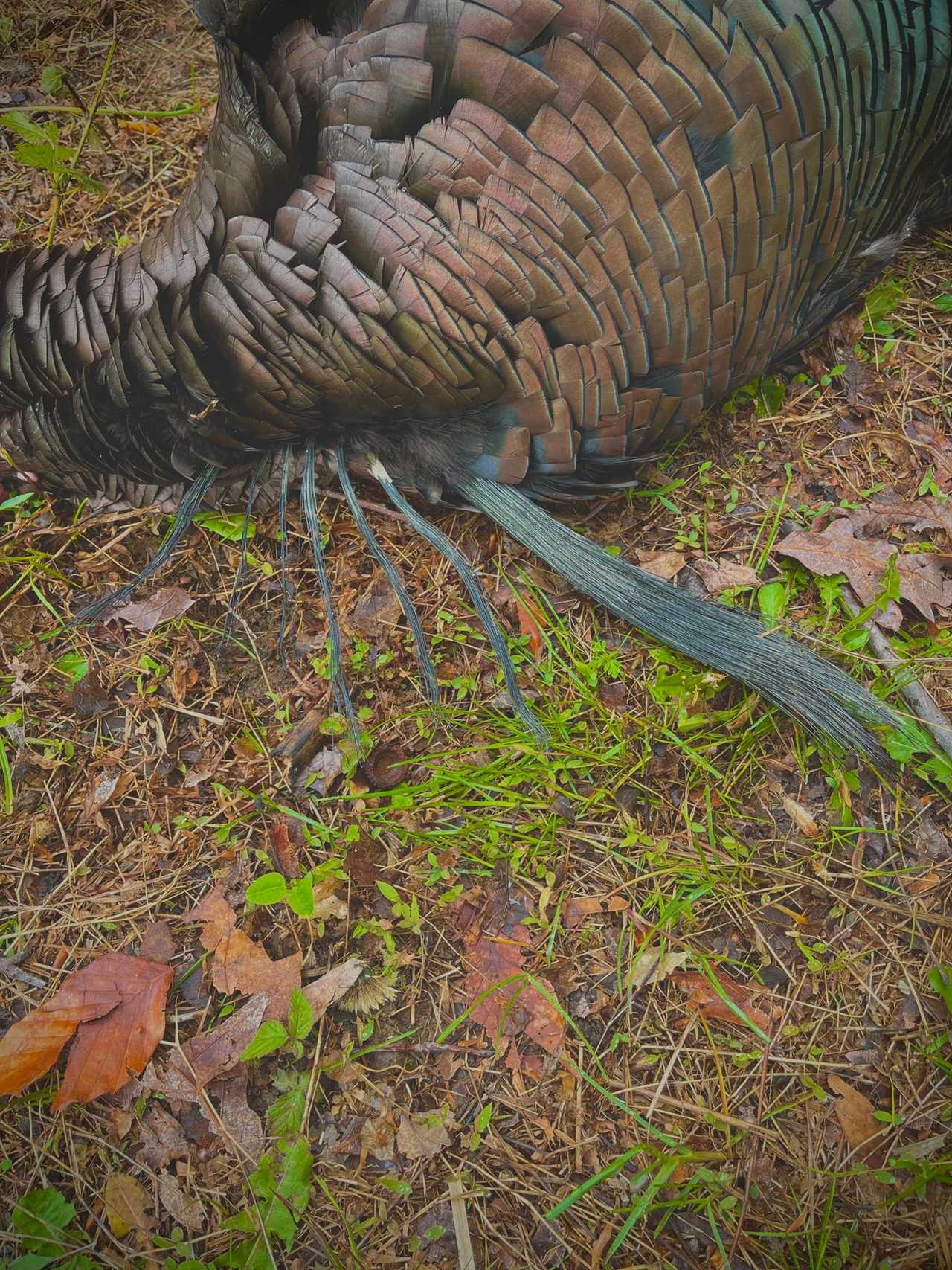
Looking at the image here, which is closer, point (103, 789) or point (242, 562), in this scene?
point (103, 789)

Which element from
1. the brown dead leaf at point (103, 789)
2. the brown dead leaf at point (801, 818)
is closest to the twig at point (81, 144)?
the brown dead leaf at point (103, 789)

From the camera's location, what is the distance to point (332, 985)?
1578mm

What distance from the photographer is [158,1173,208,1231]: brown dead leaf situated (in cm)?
144

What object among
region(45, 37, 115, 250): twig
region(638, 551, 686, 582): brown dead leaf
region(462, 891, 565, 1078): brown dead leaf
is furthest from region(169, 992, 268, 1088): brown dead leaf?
region(45, 37, 115, 250): twig

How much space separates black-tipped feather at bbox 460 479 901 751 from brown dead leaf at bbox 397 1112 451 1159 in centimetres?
99

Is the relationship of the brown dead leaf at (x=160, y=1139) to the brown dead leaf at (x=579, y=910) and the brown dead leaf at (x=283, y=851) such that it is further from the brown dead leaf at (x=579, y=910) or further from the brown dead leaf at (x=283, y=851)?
the brown dead leaf at (x=579, y=910)

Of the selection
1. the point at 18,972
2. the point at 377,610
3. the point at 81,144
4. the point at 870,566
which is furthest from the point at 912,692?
the point at 81,144

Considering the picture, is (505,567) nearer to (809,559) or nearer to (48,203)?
(809,559)

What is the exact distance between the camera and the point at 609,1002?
1585 mm

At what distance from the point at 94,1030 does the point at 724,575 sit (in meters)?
1.52

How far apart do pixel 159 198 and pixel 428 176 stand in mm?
1132

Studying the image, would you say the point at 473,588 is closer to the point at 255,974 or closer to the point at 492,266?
the point at 492,266

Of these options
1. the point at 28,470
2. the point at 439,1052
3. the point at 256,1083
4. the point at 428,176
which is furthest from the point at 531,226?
the point at 256,1083

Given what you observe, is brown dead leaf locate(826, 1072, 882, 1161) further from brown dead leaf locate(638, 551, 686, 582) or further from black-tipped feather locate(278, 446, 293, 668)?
black-tipped feather locate(278, 446, 293, 668)
